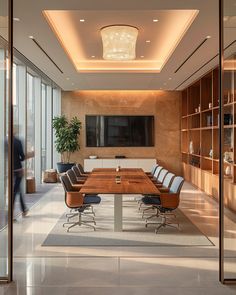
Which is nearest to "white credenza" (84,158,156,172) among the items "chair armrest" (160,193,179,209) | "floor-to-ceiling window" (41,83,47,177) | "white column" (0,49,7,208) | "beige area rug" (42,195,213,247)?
"floor-to-ceiling window" (41,83,47,177)

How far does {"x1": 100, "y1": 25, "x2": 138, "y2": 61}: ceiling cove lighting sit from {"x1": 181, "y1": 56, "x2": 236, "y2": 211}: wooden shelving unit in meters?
1.82

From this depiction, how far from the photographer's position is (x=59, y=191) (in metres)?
10.2

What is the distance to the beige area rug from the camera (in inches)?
209

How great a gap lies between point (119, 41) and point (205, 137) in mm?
5059

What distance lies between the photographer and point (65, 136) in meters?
12.5

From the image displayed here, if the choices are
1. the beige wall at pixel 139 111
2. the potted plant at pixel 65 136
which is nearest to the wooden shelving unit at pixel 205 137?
the beige wall at pixel 139 111

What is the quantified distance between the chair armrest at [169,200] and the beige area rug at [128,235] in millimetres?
441

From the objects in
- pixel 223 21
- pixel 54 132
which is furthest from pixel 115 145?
pixel 223 21

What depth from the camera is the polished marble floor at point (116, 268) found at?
3.62 metres

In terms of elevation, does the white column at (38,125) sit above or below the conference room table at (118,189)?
above

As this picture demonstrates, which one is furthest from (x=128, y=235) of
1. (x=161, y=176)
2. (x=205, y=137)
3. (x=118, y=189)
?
(x=205, y=137)

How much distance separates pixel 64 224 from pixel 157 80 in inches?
222

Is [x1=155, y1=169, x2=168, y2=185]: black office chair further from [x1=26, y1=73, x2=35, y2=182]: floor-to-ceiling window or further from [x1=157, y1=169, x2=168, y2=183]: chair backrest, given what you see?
[x1=26, y1=73, x2=35, y2=182]: floor-to-ceiling window

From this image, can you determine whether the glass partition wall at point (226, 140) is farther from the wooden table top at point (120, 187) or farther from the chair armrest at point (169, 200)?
the wooden table top at point (120, 187)
